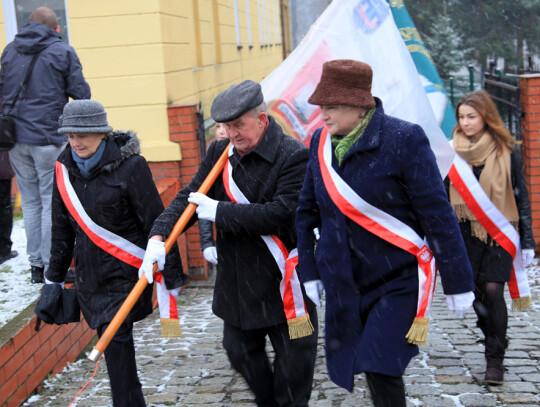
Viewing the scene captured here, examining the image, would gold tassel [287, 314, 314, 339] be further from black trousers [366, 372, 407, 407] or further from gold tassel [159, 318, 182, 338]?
gold tassel [159, 318, 182, 338]

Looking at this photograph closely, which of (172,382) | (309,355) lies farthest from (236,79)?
(309,355)

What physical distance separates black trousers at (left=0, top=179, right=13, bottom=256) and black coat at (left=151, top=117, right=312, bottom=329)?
3.24 meters

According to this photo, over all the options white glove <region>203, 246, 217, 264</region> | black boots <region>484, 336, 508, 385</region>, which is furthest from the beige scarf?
white glove <region>203, 246, 217, 264</region>

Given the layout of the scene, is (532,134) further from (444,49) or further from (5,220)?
(444,49)

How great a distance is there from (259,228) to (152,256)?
584mm

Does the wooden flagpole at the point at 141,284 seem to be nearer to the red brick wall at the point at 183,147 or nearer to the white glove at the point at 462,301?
the white glove at the point at 462,301

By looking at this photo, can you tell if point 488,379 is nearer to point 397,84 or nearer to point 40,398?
point 397,84

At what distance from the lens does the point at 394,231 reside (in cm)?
362

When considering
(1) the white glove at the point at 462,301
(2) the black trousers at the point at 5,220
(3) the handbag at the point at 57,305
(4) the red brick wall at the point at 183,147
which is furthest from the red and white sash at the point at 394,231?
(4) the red brick wall at the point at 183,147

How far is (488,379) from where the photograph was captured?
16.8 feet

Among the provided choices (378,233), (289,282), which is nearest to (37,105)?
(289,282)

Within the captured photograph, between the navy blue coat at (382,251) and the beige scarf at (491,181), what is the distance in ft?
5.89

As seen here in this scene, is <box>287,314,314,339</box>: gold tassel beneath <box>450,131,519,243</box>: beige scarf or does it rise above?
beneath

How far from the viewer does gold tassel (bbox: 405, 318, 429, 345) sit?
3.54m
